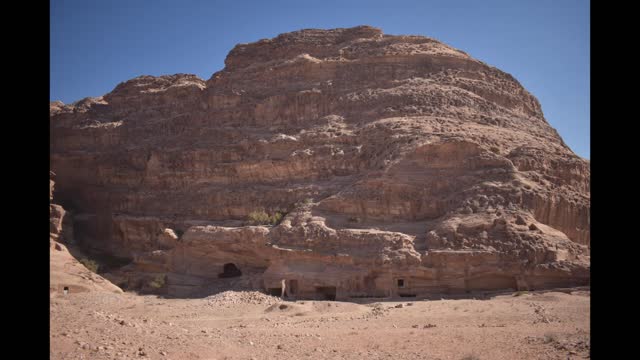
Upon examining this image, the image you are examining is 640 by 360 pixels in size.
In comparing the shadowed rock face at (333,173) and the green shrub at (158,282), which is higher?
the shadowed rock face at (333,173)

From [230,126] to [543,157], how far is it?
23454mm

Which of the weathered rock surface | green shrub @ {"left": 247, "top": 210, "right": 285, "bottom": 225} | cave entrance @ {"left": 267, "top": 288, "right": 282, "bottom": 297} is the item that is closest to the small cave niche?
cave entrance @ {"left": 267, "top": 288, "right": 282, "bottom": 297}

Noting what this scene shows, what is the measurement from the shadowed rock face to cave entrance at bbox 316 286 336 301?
1.43ft

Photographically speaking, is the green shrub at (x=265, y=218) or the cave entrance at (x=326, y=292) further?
the green shrub at (x=265, y=218)

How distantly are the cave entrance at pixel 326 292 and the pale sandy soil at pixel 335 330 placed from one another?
2533 mm

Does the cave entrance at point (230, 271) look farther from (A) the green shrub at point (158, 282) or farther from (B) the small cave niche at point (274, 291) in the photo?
(B) the small cave niche at point (274, 291)

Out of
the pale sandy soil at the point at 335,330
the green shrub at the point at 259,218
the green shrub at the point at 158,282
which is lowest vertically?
the green shrub at the point at 158,282

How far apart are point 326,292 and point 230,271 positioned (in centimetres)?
881

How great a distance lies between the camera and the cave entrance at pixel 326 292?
26.8 m

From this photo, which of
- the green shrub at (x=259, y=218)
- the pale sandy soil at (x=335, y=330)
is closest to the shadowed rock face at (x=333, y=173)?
the green shrub at (x=259, y=218)

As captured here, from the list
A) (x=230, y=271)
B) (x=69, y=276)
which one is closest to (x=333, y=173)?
(x=230, y=271)

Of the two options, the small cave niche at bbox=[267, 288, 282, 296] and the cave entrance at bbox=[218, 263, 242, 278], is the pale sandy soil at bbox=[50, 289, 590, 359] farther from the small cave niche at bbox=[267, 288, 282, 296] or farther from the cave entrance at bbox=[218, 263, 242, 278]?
the cave entrance at bbox=[218, 263, 242, 278]

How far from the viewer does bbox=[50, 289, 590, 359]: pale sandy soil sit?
37.7 ft
